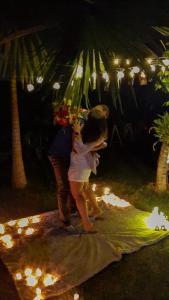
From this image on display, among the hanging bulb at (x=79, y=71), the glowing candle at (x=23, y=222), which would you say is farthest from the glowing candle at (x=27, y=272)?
the hanging bulb at (x=79, y=71)

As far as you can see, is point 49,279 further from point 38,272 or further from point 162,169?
point 162,169

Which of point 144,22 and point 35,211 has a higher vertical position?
point 144,22

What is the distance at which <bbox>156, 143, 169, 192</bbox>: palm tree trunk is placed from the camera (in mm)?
7484

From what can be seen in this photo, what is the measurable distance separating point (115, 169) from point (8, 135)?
2.71 metres

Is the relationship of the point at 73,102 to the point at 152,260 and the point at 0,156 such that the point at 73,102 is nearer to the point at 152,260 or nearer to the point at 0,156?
the point at 152,260

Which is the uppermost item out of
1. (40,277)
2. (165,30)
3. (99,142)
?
(165,30)

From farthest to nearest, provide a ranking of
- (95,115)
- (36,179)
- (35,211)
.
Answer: (36,179) < (35,211) < (95,115)

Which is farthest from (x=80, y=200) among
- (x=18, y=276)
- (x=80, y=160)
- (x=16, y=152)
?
(x=16, y=152)

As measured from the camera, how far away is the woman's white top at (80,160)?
18.0 feet

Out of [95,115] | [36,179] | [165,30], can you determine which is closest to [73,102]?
[95,115]

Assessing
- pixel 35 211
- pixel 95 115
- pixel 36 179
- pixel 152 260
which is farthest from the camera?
pixel 36 179

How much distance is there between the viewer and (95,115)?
5.53 metres

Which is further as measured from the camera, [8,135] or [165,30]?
[8,135]

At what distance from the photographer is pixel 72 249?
17.6 ft
